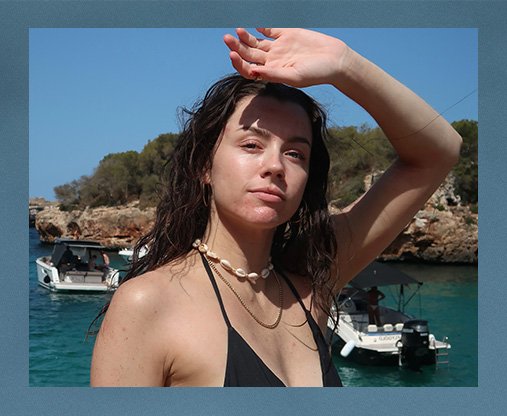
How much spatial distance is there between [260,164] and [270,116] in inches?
2.8

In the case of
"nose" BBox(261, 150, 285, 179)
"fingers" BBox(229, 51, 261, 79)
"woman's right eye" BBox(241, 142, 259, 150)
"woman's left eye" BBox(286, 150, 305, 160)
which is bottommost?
"nose" BBox(261, 150, 285, 179)

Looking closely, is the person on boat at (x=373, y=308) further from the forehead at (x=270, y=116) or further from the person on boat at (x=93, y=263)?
the forehead at (x=270, y=116)

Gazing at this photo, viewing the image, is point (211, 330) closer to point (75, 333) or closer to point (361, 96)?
point (361, 96)

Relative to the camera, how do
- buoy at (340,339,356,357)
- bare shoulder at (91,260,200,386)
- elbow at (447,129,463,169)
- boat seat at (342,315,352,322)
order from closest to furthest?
1. bare shoulder at (91,260,200,386)
2. elbow at (447,129,463,169)
3. buoy at (340,339,356,357)
4. boat seat at (342,315,352,322)

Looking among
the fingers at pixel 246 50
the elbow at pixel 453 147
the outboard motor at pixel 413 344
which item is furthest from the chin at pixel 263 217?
the outboard motor at pixel 413 344

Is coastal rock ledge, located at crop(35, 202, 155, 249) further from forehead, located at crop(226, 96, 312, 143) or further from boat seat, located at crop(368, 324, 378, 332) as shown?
forehead, located at crop(226, 96, 312, 143)

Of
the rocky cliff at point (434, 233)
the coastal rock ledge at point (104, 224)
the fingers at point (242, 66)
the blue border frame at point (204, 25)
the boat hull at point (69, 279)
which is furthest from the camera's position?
the rocky cliff at point (434, 233)

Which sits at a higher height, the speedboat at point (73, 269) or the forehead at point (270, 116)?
the forehead at point (270, 116)

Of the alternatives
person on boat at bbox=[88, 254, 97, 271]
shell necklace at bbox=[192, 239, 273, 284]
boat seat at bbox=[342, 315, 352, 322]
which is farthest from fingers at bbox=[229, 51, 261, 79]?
person on boat at bbox=[88, 254, 97, 271]

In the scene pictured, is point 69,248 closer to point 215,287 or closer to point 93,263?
point 93,263

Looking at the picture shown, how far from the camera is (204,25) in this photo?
1822 millimetres

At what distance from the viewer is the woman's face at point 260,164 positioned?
0.98m

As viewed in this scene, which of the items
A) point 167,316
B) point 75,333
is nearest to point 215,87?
point 167,316

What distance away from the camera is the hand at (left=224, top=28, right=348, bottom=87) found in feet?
3.21
